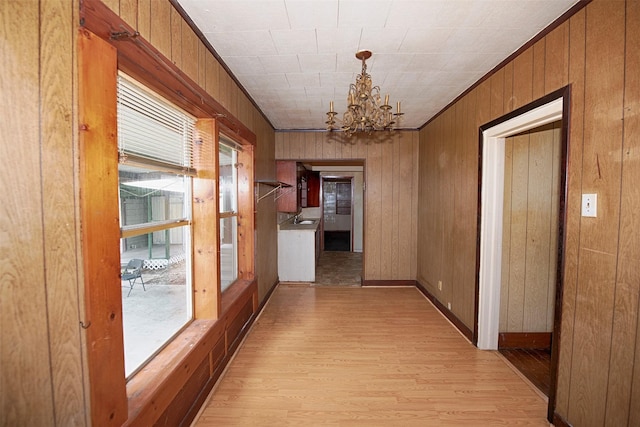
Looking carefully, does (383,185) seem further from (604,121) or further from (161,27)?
(161,27)

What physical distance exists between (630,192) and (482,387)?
160 cm

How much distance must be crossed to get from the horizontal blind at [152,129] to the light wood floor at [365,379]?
1628 mm

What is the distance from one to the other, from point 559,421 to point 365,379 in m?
1.17

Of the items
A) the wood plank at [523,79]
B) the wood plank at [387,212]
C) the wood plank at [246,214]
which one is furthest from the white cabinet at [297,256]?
the wood plank at [523,79]

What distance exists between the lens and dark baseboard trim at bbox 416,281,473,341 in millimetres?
2706

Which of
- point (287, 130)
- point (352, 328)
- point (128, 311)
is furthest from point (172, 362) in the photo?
point (287, 130)

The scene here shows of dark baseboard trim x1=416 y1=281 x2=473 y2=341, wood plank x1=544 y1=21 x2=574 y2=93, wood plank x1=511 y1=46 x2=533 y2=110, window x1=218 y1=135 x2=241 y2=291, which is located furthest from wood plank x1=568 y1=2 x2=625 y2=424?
window x1=218 y1=135 x2=241 y2=291

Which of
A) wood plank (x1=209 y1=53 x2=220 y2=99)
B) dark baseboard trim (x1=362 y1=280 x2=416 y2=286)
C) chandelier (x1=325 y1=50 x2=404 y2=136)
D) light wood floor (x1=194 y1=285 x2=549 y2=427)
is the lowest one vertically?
light wood floor (x1=194 y1=285 x2=549 y2=427)

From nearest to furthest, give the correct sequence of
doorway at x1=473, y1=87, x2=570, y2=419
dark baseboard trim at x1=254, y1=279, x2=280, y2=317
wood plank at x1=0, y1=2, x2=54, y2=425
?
wood plank at x1=0, y1=2, x2=54, y2=425 < doorway at x1=473, y1=87, x2=570, y2=419 < dark baseboard trim at x1=254, y1=279, x2=280, y2=317

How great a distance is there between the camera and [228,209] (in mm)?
2707

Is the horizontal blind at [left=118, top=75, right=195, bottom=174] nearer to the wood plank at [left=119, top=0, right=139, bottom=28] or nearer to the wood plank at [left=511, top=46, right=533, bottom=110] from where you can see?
the wood plank at [left=119, top=0, right=139, bottom=28]

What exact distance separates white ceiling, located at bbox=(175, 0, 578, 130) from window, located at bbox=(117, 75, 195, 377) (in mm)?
660

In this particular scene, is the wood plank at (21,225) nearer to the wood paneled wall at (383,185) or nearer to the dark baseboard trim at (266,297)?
the dark baseboard trim at (266,297)

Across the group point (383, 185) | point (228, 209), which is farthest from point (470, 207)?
point (228, 209)
